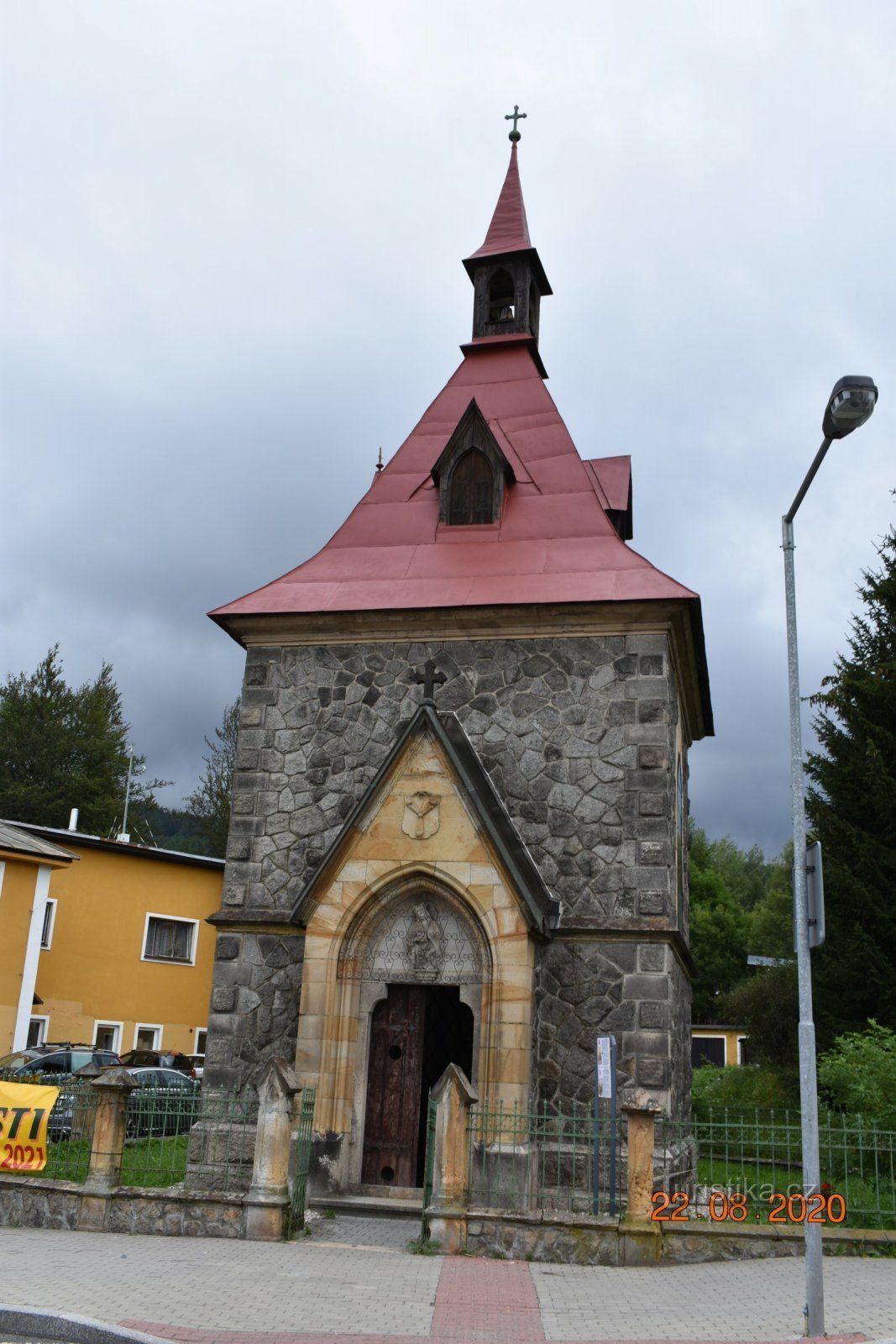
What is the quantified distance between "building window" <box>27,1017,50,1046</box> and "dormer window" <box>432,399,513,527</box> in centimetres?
1766

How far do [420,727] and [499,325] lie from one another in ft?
26.5

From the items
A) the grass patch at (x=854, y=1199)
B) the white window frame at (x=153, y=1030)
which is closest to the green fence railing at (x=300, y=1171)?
the grass patch at (x=854, y=1199)

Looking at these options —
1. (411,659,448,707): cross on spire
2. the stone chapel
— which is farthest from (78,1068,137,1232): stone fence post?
(411,659,448,707): cross on spire

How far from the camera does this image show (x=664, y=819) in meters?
13.0

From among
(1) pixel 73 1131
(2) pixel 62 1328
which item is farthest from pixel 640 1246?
(1) pixel 73 1131

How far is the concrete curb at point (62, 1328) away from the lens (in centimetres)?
700

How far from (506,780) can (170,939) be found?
19299 mm

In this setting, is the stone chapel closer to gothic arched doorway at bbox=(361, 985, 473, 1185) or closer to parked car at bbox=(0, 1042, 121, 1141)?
gothic arched doorway at bbox=(361, 985, 473, 1185)

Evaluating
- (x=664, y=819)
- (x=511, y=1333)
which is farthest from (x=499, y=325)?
(x=511, y=1333)

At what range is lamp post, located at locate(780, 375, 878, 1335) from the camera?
7.59m

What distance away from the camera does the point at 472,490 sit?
51.5 feet

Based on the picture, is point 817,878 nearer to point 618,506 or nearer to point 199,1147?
point 199,1147

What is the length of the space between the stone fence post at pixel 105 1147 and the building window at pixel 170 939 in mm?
18891

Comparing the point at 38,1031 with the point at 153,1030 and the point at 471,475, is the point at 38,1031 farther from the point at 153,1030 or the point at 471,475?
the point at 471,475
